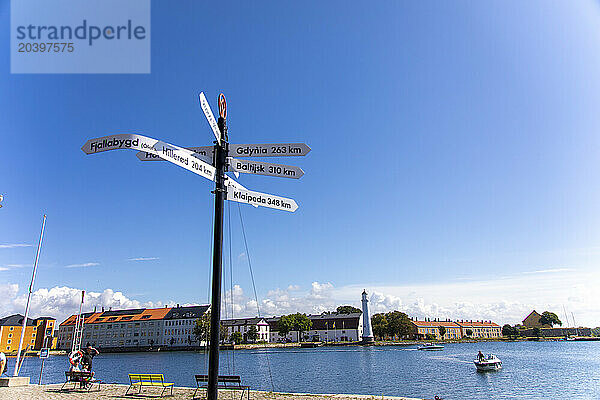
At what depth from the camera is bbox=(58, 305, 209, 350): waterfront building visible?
14575 centimetres

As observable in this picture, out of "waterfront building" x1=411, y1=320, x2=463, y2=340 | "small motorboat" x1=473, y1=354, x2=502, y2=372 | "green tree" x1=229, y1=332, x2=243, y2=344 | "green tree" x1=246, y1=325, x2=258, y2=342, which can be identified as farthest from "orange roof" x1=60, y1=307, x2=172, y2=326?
"small motorboat" x1=473, y1=354, x2=502, y2=372

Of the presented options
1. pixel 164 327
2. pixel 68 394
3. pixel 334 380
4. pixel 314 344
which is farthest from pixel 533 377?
pixel 164 327

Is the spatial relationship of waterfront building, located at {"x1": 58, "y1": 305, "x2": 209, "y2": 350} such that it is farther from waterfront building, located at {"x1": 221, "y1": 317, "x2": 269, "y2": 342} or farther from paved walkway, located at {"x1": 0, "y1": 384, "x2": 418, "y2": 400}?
paved walkway, located at {"x1": 0, "y1": 384, "x2": 418, "y2": 400}

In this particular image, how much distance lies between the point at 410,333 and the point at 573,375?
11317 cm

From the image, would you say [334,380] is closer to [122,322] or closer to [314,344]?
[314,344]

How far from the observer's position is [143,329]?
150500mm

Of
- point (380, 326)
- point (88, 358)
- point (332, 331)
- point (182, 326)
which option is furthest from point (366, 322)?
point (88, 358)

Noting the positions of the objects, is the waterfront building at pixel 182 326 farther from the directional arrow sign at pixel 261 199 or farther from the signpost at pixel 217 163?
the signpost at pixel 217 163

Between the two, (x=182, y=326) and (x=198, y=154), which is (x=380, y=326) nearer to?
(x=182, y=326)

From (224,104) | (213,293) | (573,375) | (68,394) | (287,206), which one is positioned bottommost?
(573,375)

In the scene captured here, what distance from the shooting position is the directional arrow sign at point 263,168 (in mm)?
6640

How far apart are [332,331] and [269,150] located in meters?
163

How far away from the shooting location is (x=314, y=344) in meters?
142

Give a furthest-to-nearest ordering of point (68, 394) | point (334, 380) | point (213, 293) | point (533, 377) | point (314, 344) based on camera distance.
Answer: point (314, 344) < point (533, 377) < point (334, 380) < point (68, 394) < point (213, 293)
